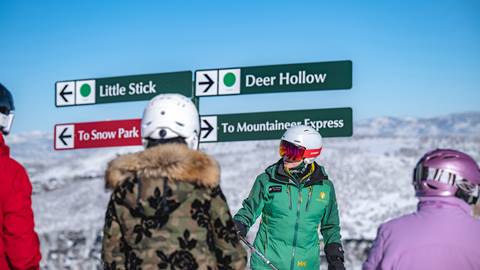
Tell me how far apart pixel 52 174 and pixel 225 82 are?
13.8 meters

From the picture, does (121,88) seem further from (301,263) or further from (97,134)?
(301,263)

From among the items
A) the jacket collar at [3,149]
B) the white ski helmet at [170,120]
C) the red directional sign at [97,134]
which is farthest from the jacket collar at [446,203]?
the red directional sign at [97,134]

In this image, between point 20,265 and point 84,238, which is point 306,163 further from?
point 84,238

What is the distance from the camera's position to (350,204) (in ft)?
54.4

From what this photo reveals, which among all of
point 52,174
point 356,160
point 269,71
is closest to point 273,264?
point 269,71

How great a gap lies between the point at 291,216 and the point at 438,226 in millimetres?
2719

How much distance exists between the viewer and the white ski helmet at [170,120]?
327cm

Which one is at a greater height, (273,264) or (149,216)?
(149,216)

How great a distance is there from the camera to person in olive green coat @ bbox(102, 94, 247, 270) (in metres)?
3.08

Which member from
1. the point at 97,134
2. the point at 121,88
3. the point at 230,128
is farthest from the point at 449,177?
the point at 97,134

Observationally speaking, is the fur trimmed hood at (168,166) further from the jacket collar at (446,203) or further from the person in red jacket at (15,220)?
the jacket collar at (446,203)

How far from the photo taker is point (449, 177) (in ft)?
9.12

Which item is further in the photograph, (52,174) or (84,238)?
(52,174)

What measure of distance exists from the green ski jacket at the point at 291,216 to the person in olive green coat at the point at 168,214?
87.2 inches
